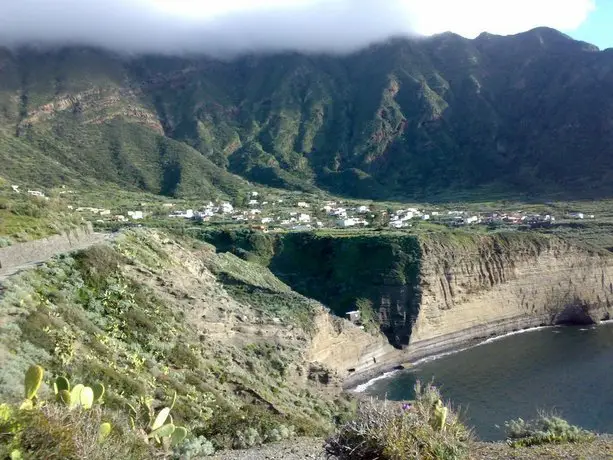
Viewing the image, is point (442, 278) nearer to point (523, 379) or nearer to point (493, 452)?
point (523, 379)

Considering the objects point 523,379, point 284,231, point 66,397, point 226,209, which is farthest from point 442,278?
point 66,397

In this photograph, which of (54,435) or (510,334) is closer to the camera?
(54,435)

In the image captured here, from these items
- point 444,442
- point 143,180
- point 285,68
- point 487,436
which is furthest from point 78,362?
point 285,68

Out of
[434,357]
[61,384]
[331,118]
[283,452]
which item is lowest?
[434,357]

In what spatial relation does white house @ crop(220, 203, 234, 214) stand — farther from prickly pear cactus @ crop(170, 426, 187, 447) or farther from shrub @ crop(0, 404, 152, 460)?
shrub @ crop(0, 404, 152, 460)

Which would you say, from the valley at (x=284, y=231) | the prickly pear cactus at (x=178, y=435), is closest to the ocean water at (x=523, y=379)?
the valley at (x=284, y=231)

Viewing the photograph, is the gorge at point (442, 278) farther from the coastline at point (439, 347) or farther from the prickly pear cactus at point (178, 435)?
the prickly pear cactus at point (178, 435)

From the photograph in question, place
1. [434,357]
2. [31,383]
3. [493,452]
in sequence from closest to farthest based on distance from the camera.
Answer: [31,383], [493,452], [434,357]
